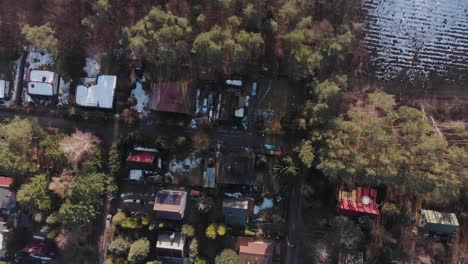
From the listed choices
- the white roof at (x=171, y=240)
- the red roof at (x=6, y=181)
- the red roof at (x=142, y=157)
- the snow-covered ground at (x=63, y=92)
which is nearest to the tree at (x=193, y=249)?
the white roof at (x=171, y=240)

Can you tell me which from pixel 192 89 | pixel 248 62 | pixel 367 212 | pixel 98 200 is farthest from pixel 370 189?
pixel 98 200

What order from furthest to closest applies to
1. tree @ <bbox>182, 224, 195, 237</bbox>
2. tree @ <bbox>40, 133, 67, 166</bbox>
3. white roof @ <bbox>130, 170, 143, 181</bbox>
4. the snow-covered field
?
the snow-covered field → white roof @ <bbox>130, 170, 143, 181</bbox> → tree @ <bbox>182, 224, 195, 237</bbox> → tree @ <bbox>40, 133, 67, 166</bbox>

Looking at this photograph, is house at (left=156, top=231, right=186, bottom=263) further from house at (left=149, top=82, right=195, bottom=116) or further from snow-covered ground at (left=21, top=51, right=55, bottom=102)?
snow-covered ground at (left=21, top=51, right=55, bottom=102)

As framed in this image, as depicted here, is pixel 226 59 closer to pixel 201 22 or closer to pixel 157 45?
pixel 201 22

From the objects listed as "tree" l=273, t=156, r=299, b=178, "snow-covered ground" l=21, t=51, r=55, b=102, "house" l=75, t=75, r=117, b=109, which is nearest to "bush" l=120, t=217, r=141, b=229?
"house" l=75, t=75, r=117, b=109

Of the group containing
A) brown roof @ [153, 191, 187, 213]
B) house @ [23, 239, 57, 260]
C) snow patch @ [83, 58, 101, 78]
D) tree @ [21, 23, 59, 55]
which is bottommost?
house @ [23, 239, 57, 260]

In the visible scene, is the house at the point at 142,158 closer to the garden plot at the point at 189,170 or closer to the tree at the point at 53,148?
the garden plot at the point at 189,170

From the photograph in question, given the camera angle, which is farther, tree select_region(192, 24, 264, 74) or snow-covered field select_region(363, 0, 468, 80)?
snow-covered field select_region(363, 0, 468, 80)
